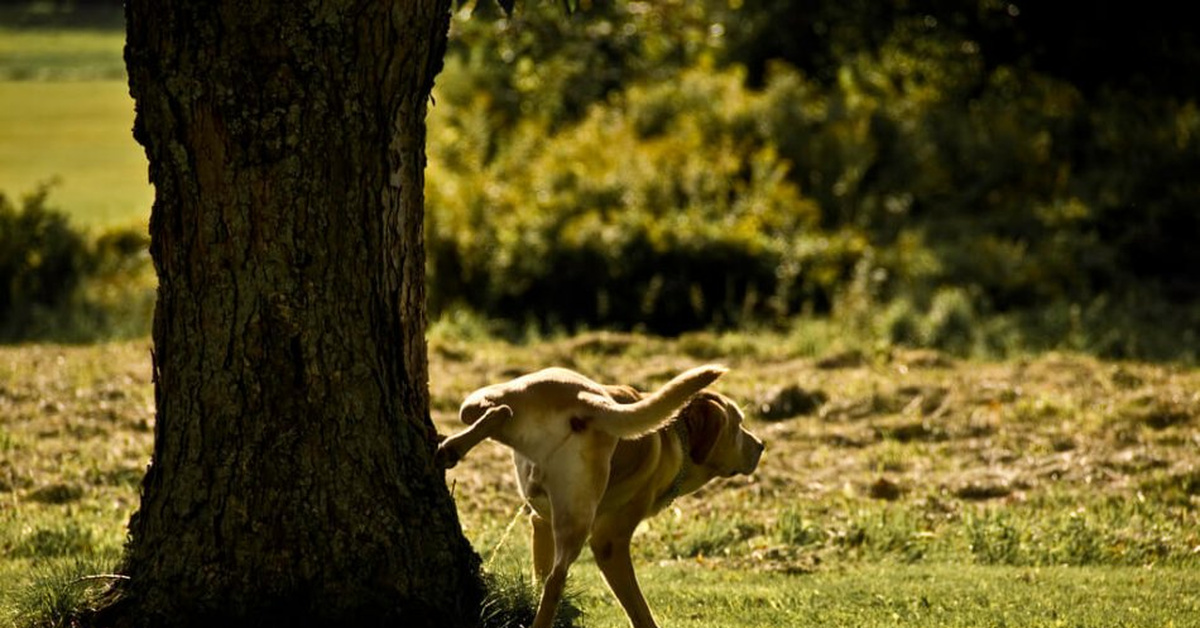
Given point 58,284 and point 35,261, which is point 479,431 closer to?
point 35,261

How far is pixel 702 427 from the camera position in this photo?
6273 millimetres

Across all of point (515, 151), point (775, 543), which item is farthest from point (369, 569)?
point (515, 151)

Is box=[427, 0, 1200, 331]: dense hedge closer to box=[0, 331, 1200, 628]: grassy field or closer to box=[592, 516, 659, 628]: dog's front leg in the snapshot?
box=[0, 331, 1200, 628]: grassy field

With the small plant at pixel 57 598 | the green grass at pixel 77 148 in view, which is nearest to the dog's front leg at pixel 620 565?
the small plant at pixel 57 598

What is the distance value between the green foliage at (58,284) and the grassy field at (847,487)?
5.25 feet

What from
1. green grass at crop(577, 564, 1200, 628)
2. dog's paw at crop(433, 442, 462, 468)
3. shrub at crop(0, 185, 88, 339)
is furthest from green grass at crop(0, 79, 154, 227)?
dog's paw at crop(433, 442, 462, 468)

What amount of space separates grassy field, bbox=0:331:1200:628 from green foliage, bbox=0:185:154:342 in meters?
1.60

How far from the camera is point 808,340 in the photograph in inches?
540

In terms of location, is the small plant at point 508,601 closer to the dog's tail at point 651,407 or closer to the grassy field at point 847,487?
the grassy field at point 847,487

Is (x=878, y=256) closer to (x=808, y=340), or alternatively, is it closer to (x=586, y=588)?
(x=808, y=340)

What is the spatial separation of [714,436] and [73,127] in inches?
1319

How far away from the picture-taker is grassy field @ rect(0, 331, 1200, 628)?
24.1 ft

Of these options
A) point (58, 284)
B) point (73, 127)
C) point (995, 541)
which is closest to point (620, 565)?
point (995, 541)

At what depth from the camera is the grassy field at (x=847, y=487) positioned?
734 cm
